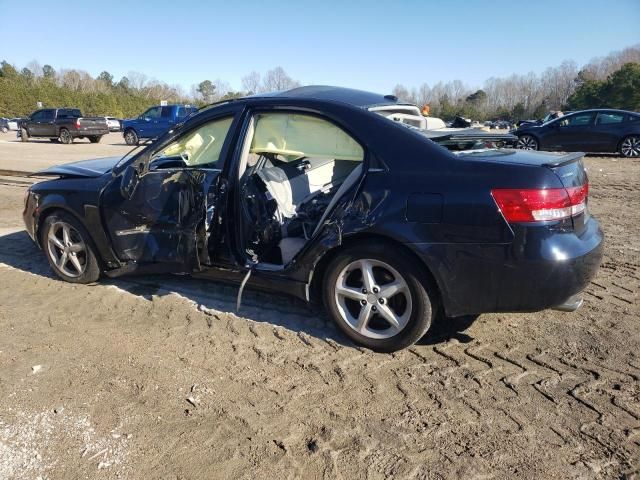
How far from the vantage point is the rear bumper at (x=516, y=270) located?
9.36 ft

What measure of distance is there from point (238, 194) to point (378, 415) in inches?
77.8

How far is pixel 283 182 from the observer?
13.8 feet

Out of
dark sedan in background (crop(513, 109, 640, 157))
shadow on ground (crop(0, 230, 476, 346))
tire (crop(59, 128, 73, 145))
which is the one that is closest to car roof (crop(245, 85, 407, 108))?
shadow on ground (crop(0, 230, 476, 346))

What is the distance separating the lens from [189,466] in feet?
7.80

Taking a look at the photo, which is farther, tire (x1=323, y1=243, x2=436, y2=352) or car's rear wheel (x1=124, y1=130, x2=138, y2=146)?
car's rear wheel (x1=124, y1=130, x2=138, y2=146)

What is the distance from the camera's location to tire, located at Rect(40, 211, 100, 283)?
453 cm

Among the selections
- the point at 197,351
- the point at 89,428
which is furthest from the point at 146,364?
the point at 89,428

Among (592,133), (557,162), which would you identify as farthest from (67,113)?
(557,162)

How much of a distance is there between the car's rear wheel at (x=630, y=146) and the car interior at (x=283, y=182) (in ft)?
44.8

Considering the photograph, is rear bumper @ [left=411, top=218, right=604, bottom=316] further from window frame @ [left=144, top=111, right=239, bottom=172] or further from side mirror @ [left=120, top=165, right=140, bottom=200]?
side mirror @ [left=120, top=165, right=140, bottom=200]

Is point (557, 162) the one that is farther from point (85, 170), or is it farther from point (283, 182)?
point (85, 170)

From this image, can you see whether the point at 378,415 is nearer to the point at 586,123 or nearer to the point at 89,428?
the point at 89,428

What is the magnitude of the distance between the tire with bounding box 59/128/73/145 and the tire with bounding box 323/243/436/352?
2563 centimetres

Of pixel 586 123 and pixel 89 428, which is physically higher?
pixel 586 123
